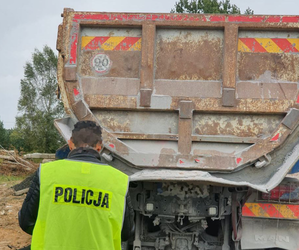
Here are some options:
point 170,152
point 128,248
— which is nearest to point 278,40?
point 170,152

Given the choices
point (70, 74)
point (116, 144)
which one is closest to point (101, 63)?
point (70, 74)

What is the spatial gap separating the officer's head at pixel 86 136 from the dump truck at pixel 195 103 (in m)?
1.36

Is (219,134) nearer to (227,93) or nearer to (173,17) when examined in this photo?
(227,93)

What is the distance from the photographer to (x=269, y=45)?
157 inches

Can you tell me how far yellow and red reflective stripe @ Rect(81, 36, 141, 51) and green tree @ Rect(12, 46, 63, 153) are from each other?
24.3 metres

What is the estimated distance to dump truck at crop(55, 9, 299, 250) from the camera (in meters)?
3.80

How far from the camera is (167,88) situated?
3.97 meters

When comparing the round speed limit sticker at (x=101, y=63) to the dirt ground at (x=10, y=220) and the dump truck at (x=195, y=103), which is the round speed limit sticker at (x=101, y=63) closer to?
the dump truck at (x=195, y=103)

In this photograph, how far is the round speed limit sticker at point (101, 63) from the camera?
4.07 m

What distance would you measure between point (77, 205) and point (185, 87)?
2.07 metres

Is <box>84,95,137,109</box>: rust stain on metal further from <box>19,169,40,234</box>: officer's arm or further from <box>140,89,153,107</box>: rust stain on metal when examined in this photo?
<box>19,169,40,234</box>: officer's arm

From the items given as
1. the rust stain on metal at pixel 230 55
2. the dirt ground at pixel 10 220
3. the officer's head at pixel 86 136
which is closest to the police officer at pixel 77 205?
the officer's head at pixel 86 136

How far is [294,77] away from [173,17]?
1.19 metres

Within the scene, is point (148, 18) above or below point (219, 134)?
above
